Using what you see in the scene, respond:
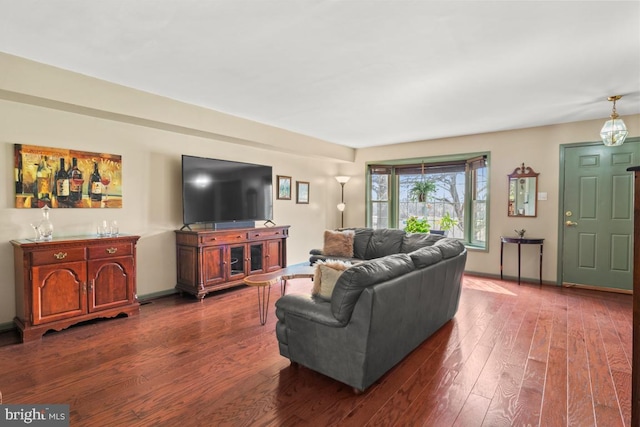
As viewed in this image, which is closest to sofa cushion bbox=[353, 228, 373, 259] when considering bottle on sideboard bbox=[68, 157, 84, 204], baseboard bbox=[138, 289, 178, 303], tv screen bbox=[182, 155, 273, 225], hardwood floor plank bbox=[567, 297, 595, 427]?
tv screen bbox=[182, 155, 273, 225]

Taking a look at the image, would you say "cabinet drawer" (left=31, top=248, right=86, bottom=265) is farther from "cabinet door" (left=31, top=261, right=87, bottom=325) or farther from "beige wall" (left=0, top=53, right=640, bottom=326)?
"beige wall" (left=0, top=53, right=640, bottom=326)

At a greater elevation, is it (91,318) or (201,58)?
(201,58)

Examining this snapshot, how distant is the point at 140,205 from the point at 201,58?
2198 millimetres

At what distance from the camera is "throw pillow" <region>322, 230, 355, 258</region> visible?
192 inches

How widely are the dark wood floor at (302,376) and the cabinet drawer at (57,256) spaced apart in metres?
0.72

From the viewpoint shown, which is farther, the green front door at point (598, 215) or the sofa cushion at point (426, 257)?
the green front door at point (598, 215)

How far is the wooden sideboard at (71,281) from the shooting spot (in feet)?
9.56

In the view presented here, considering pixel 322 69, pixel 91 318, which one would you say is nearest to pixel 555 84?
pixel 322 69

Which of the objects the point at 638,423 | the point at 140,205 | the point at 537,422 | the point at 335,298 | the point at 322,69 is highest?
the point at 322,69

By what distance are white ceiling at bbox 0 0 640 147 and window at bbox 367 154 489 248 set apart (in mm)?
1815

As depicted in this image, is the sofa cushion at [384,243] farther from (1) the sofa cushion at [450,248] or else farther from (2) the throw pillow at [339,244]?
(1) the sofa cushion at [450,248]

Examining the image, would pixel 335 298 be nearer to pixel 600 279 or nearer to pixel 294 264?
pixel 294 264

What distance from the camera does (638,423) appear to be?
1.37m

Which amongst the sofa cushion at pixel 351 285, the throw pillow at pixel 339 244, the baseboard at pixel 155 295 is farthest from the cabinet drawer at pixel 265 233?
the sofa cushion at pixel 351 285
